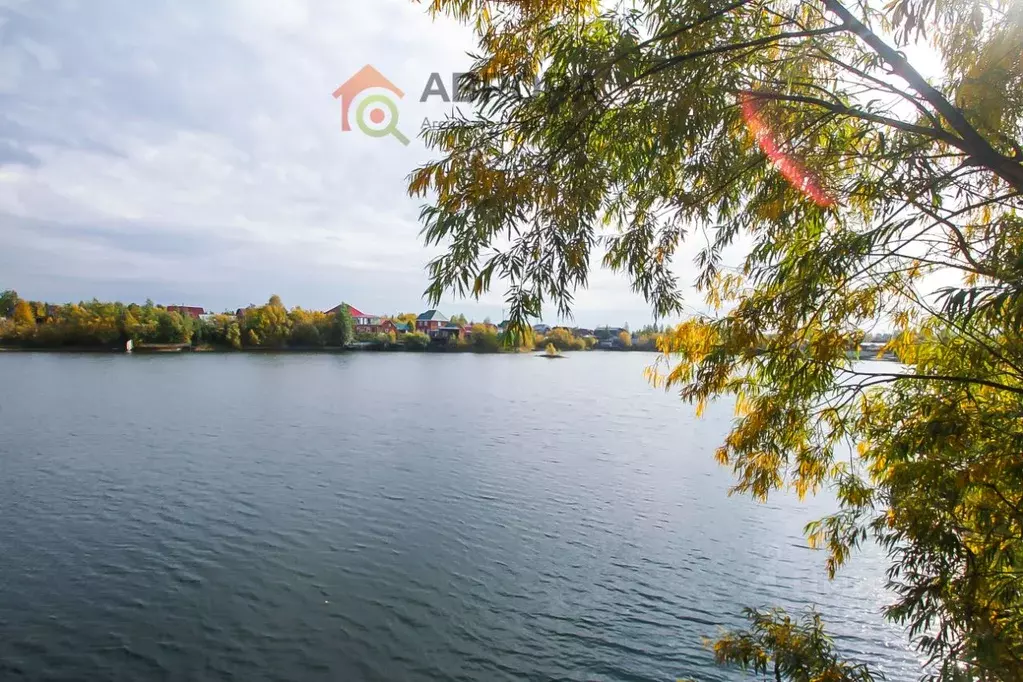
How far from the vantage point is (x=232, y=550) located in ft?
34.3

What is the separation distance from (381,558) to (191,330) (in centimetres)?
7435

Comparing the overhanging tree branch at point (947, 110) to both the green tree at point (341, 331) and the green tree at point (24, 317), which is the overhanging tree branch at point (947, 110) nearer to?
the green tree at point (341, 331)

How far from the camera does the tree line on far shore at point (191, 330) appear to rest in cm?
6950

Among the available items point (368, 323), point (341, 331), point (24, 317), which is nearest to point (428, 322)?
point (368, 323)

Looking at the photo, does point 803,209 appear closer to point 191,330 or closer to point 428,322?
point 191,330

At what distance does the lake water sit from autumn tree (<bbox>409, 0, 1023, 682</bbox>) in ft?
14.5

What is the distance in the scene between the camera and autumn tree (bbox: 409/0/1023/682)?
2.74m

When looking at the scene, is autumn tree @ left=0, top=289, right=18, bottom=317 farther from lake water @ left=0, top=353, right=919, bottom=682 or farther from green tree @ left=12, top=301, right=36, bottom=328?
lake water @ left=0, top=353, right=919, bottom=682

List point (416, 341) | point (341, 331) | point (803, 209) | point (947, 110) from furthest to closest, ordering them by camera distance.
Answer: point (416, 341), point (341, 331), point (803, 209), point (947, 110)

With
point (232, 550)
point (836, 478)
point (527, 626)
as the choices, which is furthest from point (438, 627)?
point (836, 478)

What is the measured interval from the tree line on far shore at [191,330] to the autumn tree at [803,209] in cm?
6161

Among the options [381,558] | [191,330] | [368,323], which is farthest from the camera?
[368,323]

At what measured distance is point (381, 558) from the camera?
10500 millimetres

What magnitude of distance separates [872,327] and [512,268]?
2.90 m
